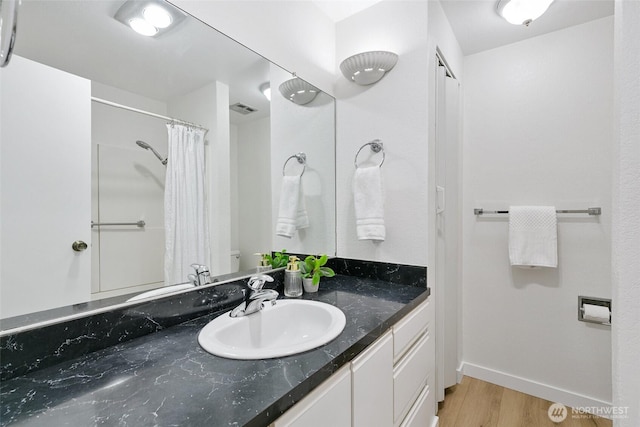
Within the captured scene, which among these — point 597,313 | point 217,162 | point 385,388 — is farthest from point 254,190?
point 597,313

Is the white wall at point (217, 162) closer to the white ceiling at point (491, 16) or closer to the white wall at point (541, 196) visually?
the white ceiling at point (491, 16)

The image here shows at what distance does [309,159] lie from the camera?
1622 mm

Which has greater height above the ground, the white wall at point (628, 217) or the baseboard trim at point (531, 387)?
the white wall at point (628, 217)

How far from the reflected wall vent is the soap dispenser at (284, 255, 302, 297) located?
2.44 ft

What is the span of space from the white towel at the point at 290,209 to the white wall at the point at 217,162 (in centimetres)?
36

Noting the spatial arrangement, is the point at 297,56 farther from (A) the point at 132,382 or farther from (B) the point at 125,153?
(A) the point at 132,382

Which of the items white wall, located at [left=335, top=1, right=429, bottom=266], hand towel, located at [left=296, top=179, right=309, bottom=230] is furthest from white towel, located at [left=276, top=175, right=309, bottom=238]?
white wall, located at [left=335, top=1, right=429, bottom=266]

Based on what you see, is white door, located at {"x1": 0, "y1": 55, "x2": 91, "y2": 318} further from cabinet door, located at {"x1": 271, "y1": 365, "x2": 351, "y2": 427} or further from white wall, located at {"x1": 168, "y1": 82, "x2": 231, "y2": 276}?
cabinet door, located at {"x1": 271, "y1": 365, "x2": 351, "y2": 427}

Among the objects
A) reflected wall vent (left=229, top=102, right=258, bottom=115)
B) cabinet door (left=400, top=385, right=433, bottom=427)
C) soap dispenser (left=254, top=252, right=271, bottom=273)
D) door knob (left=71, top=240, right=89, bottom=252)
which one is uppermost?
reflected wall vent (left=229, top=102, right=258, bottom=115)

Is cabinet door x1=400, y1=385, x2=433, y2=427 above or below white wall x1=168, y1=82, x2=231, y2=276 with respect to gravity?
below

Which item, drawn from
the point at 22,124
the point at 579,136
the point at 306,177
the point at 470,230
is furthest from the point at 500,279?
the point at 22,124

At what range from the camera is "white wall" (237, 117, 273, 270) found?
1229 mm

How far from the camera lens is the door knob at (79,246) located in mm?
735

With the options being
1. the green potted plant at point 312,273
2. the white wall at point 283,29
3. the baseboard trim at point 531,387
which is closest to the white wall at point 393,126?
the white wall at point 283,29
